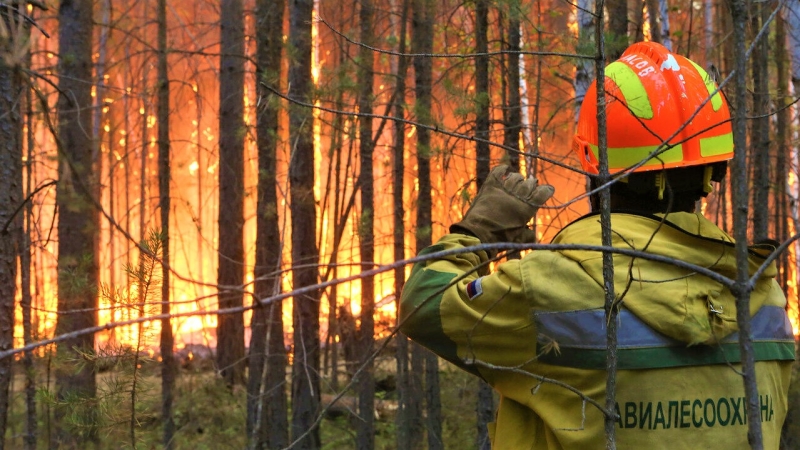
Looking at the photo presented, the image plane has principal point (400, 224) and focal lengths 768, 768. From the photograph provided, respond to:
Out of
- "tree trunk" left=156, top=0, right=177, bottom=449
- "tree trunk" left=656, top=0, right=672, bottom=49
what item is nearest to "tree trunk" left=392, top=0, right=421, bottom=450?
"tree trunk" left=656, top=0, right=672, bottom=49

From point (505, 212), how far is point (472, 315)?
36 centimetres

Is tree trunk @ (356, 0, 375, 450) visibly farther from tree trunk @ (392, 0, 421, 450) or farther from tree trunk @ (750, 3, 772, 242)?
tree trunk @ (750, 3, 772, 242)

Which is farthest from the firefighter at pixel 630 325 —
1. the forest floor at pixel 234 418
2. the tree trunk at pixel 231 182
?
the tree trunk at pixel 231 182

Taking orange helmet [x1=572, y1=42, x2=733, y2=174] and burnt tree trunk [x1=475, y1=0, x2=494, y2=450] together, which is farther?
burnt tree trunk [x1=475, y1=0, x2=494, y2=450]

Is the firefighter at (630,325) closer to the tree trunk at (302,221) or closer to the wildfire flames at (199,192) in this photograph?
the wildfire flames at (199,192)

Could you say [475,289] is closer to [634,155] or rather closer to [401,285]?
[634,155]

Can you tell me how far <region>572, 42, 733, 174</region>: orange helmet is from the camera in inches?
80.6

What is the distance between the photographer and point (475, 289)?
6.09 ft

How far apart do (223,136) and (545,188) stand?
30.4 feet

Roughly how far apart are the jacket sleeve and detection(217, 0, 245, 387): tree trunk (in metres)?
9.02

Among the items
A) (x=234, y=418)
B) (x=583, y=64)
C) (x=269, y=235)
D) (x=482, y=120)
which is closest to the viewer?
(x=583, y=64)

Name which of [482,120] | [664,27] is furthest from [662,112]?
[664,27]

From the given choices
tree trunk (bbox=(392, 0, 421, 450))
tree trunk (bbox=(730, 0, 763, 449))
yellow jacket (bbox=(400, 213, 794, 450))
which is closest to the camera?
tree trunk (bbox=(730, 0, 763, 449))

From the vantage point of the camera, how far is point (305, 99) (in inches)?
242
